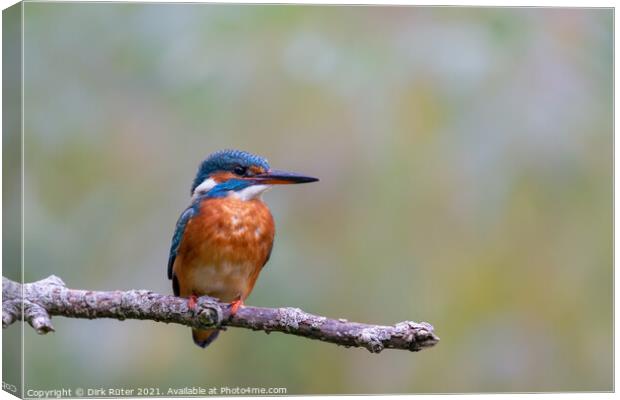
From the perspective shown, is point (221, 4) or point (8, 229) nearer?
point (8, 229)

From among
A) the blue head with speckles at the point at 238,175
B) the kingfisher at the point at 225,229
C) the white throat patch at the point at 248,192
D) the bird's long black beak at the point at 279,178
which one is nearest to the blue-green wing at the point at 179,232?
the kingfisher at the point at 225,229

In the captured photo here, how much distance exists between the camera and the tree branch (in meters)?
4.18

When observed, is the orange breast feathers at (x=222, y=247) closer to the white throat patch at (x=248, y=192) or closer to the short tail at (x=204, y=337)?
the white throat patch at (x=248, y=192)

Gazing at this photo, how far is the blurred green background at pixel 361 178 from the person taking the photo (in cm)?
494

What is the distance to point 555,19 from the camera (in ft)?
17.2

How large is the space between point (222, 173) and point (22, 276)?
1.11 m

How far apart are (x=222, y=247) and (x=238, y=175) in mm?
381

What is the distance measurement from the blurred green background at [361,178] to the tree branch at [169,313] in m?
0.24

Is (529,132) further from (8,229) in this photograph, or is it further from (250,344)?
(8,229)

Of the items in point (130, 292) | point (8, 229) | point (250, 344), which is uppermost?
point (8, 229)

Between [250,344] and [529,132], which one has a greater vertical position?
[529,132]

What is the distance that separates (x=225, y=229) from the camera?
4.75m

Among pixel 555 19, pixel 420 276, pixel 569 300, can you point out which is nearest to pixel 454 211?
pixel 420 276

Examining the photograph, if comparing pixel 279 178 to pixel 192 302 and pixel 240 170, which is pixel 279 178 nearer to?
pixel 240 170
